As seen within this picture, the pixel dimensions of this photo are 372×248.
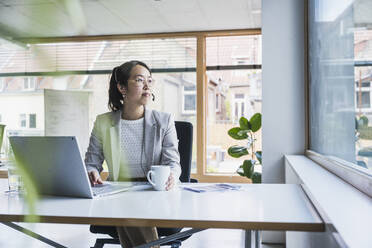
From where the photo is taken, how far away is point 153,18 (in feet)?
14.8

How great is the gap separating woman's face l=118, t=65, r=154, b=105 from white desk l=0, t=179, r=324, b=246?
0.59 meters

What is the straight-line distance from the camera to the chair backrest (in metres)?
1.91

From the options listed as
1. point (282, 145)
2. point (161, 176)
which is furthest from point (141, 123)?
point (282, 145)

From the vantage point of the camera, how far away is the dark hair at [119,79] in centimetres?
→ 180

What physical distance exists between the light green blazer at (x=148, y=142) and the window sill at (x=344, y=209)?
658 mm

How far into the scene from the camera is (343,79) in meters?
1.44

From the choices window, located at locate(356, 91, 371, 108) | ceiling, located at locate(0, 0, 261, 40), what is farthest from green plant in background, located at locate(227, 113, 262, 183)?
window, located at locate(356, 91, 371, 108)

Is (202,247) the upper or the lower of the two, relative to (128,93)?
lower

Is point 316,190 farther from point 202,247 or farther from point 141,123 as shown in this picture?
point 202,247

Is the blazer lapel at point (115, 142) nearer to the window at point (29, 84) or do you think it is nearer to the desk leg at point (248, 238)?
the desk leg at point (248, 238)

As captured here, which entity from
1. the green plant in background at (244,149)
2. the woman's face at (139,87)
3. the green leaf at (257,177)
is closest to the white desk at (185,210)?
the woman's face at (139,87)

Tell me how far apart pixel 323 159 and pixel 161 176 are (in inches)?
38.5

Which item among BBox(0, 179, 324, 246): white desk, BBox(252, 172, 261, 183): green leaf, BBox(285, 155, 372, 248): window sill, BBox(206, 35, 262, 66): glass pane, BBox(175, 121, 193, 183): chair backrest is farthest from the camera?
BBox(206, 35, 262, 66): glass pane

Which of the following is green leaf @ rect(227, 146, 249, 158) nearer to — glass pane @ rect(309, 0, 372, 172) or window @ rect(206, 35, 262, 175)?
glass pane @ rect(309, 0, 372, 172)
